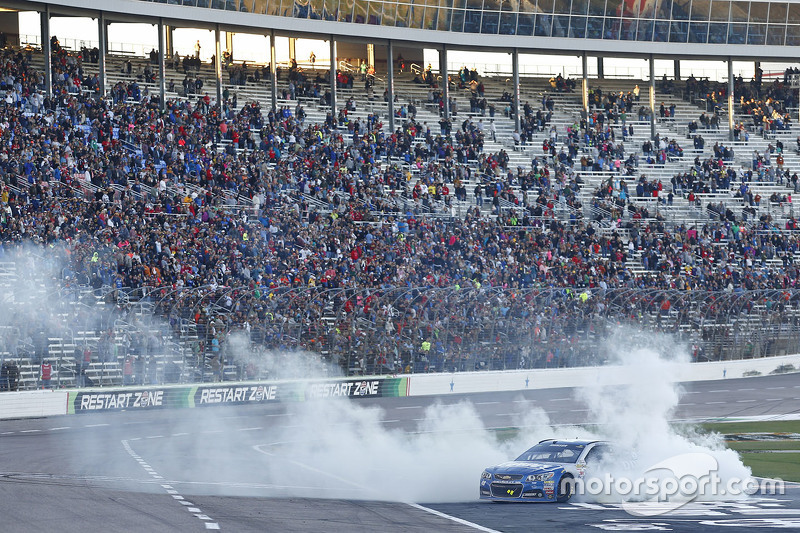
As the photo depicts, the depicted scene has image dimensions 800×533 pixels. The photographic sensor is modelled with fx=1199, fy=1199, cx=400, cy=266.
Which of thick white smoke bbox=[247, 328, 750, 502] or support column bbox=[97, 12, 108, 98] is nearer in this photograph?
thick white smoke bbox=[247, 328, 750, 502]

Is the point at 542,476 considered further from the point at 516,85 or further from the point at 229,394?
the point at 516,85

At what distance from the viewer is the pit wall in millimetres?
31453

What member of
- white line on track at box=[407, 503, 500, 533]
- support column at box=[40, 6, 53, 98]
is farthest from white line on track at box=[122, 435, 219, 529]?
support column at box=[40, 6, 53, 98]

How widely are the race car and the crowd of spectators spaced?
47.8ft

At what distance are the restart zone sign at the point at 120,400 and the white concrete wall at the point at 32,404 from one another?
379 mm

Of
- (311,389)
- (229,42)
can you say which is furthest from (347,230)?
(229,42)

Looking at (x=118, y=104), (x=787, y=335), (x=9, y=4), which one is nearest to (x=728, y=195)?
(x=787, y=335)

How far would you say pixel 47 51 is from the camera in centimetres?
4394

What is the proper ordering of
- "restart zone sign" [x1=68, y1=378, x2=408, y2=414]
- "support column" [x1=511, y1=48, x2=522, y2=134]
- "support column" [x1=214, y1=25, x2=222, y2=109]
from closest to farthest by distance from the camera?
"restart zone sign" [x1=68, y1=378, x2=408, y2=414] → "support column" [x1=214, y1=25, x2=222, y2=109] → "support column" [x1=511, y1=48, x2=522, y2=134]

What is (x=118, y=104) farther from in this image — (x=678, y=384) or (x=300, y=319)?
(x=678, y=384)

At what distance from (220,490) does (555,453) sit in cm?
544

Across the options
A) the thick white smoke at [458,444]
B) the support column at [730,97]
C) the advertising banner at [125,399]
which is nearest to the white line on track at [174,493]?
the thick white smoke at [458,444]

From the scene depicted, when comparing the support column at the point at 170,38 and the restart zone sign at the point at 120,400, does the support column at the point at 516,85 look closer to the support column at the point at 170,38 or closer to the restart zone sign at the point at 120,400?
the support column at the point at 170,38

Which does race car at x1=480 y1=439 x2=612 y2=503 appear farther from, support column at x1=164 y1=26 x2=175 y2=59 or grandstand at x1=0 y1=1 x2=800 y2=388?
support column at x1=164 y1=26 x2=175 y2=59
